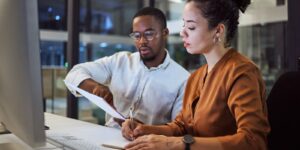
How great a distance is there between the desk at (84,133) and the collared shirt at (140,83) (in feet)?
0.66

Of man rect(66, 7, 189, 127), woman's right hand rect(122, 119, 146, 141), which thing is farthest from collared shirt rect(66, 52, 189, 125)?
woman's right hand rect(122, 119, 146, 141)

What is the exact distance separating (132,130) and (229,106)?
449 millimetres

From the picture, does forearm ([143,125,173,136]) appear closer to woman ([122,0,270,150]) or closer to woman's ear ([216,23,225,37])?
woman ([122,0,270,150])

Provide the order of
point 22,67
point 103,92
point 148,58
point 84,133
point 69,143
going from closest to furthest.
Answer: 1. point 22,67
2. point 69,143
3. point 84,133
4. point 103,92
5. point 148,58

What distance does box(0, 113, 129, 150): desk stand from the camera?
1211mm

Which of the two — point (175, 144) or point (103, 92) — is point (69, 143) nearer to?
point (175, 144)

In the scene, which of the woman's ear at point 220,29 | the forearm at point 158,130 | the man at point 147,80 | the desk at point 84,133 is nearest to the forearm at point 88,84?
the man at point 147,80

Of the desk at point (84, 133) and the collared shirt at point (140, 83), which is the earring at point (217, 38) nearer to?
the desk at point (84, 133)

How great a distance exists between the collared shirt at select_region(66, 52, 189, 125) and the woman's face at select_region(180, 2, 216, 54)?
59 cm

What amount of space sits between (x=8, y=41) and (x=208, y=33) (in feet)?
2.09

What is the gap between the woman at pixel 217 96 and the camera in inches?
36.1

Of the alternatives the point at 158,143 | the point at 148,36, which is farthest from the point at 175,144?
the point at 148,36

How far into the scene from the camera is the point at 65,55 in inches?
133

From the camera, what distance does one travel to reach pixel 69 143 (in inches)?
45.6
